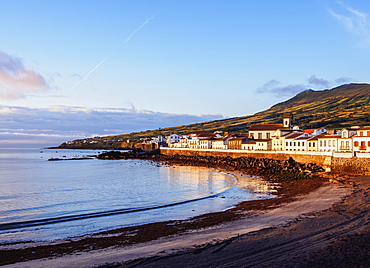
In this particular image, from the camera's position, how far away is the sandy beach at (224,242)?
436 inches

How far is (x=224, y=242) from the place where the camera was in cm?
1307

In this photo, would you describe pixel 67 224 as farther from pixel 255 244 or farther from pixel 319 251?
pixel 319 251

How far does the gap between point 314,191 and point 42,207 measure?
20.9 m

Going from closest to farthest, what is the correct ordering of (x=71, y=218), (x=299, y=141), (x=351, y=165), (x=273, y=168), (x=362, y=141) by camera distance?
1. (x=71, y=218)
2. (x=351, y=165)
3. (x=362, y=141)
4. (x=273, y=168)
5. (x=299, y=141)

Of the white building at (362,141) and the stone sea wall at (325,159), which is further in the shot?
the white building at (362,141)

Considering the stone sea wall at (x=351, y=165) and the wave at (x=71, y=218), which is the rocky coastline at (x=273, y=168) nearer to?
the stone sea wall at (x=351, y=165)

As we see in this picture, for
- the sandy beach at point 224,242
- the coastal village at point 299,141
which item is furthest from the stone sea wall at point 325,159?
the sandy beach at point 224,242

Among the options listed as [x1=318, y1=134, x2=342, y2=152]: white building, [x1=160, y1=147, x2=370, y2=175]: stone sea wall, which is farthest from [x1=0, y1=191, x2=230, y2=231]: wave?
[x1=318, y1=134, x2=342, y2=152]: white building

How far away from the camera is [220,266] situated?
33.8 ft

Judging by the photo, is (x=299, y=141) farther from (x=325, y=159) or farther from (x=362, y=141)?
(x=362, y=141)

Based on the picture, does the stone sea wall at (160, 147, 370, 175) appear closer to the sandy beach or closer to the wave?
the sandy beach

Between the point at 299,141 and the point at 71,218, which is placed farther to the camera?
the point at 299,141

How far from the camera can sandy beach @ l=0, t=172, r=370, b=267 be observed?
11086 millimetres

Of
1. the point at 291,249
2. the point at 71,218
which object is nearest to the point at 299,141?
the point at 71,218
